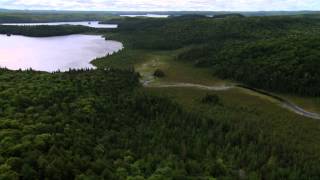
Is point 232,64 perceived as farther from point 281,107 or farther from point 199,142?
point 199,142

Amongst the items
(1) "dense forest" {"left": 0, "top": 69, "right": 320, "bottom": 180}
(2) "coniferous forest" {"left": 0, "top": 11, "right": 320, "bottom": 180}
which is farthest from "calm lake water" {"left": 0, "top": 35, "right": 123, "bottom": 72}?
(1) "dense forest" {"left": 0, "top": 69, "right": 320, "bottom": 180}

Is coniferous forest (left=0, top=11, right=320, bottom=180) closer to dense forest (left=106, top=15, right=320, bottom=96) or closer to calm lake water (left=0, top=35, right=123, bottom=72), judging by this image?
dense forest (left=106, top=15, right=320, bottom=96)

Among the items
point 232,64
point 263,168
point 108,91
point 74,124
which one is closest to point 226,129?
point 263,168

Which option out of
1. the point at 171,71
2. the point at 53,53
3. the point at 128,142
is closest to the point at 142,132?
the point at 128,142

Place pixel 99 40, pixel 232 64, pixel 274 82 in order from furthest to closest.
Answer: pixel 99 40 < pixel 232 64 < pixel 274 82

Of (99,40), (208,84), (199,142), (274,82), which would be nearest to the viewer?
(199,142)

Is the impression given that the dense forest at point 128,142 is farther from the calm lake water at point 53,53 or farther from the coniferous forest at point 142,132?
the calm lake water at point 53,53

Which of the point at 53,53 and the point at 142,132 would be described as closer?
the point at 142,132

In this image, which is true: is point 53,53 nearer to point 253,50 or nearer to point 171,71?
point 171,71
